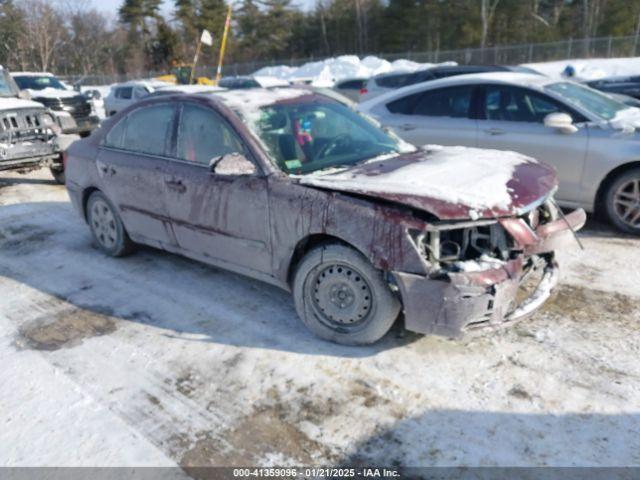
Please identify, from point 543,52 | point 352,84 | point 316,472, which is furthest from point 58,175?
point 543,52

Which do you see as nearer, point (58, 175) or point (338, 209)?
point (338, 209)

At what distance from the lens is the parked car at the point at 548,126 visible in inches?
208

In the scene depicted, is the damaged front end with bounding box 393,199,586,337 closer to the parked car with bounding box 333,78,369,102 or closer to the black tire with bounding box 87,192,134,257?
the black tire with bounding box 87,192,134,257

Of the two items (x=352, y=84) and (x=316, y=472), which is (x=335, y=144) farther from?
(x=352, y=84)

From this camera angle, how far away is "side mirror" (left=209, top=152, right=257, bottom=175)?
362cm

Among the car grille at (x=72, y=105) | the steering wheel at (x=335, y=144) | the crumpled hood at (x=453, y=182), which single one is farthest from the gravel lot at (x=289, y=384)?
the car grille at (x=72, y=105)

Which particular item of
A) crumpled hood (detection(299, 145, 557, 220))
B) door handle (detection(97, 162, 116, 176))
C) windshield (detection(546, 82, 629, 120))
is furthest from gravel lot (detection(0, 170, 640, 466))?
windshield (detection(546, 82, 629, 120))

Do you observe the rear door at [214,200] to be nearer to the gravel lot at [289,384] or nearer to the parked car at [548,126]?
the gravel lot at [289,384]

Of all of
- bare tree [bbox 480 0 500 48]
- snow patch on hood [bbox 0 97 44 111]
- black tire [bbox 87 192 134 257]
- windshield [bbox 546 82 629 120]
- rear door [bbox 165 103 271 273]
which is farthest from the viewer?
bare tree [bbox 480 0 500 48]

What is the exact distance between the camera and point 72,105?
14.4 meters

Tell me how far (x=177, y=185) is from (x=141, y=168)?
→ 1.82 feet

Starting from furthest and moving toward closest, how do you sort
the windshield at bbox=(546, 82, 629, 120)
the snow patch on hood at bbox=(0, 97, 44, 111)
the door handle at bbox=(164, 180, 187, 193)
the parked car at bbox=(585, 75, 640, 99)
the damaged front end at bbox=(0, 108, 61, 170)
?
the parked car at bbox=(585, 75, 640, 99) < the snow patch on hood at bbox=(0, 97, 44, 111) < the damaged front end at bbox=(0, 108, 61, 170) < the windshield at bbox=(546, 82, 629, 120) < the door handle at bbox=(164, 180, 187, 193)

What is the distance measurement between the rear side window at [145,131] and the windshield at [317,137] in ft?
3.15

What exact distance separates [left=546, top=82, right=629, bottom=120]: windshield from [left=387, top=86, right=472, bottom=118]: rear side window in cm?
94
